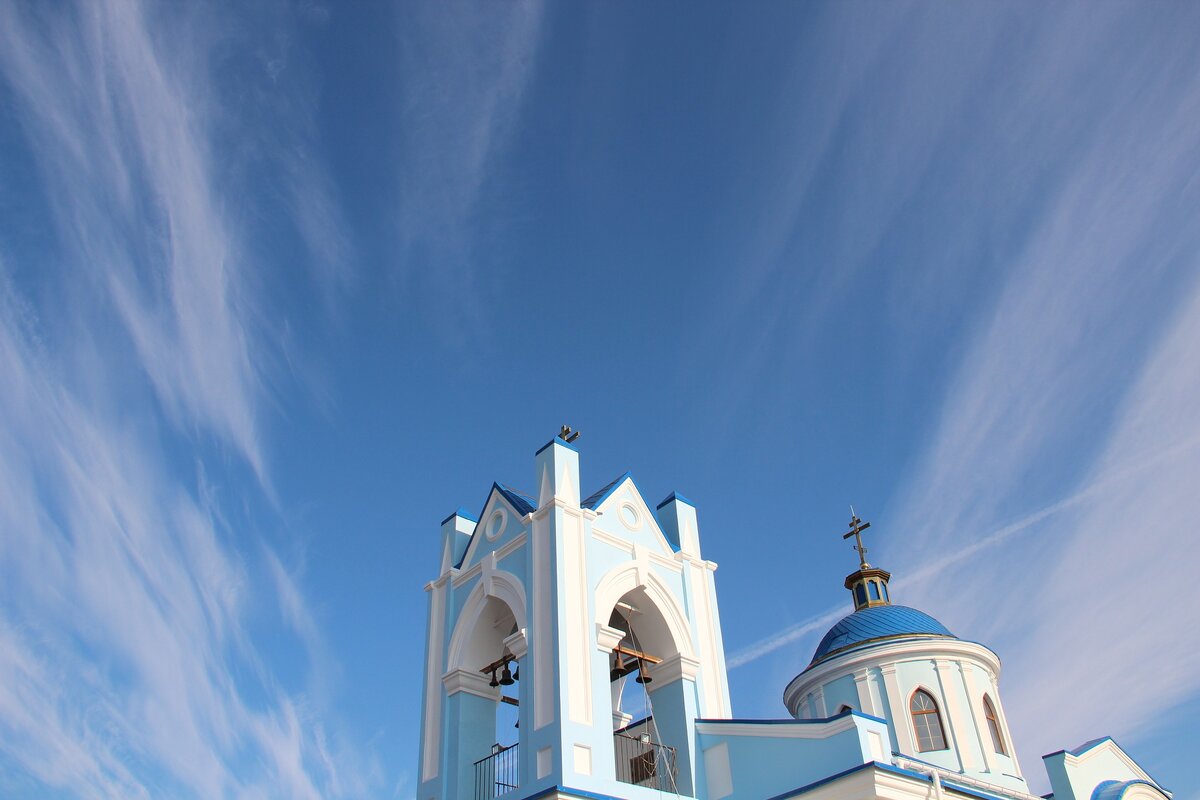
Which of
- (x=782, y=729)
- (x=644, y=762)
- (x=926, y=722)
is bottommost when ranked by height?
(x=782, y=729)

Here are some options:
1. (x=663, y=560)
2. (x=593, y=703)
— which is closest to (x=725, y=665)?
(x=663, y=560)

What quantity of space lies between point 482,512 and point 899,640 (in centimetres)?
1035

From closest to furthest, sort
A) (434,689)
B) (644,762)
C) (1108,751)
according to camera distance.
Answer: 1. (644,762)
2. (434,689)
3. (1108,751)

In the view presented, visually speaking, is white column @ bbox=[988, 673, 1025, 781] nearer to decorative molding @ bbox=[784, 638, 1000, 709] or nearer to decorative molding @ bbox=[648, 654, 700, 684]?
decorative molding @ bbox=[784, 638, 1000, 709]

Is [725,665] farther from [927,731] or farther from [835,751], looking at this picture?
[927,731]

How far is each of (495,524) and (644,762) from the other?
4.25 m

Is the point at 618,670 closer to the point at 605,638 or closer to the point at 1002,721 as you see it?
the point at 605,638

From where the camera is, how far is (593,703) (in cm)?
1206

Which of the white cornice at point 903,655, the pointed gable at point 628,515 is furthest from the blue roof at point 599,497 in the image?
the white cornice at point 903,655

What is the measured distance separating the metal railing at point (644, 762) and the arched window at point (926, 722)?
802 cm

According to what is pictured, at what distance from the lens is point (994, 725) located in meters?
20.0

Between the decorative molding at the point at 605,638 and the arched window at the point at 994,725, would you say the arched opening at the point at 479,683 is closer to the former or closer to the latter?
the decorative molding at the point at 605,638

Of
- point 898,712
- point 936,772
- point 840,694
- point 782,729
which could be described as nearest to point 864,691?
point 840,694

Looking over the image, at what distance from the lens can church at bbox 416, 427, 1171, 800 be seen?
11461 millimetres
